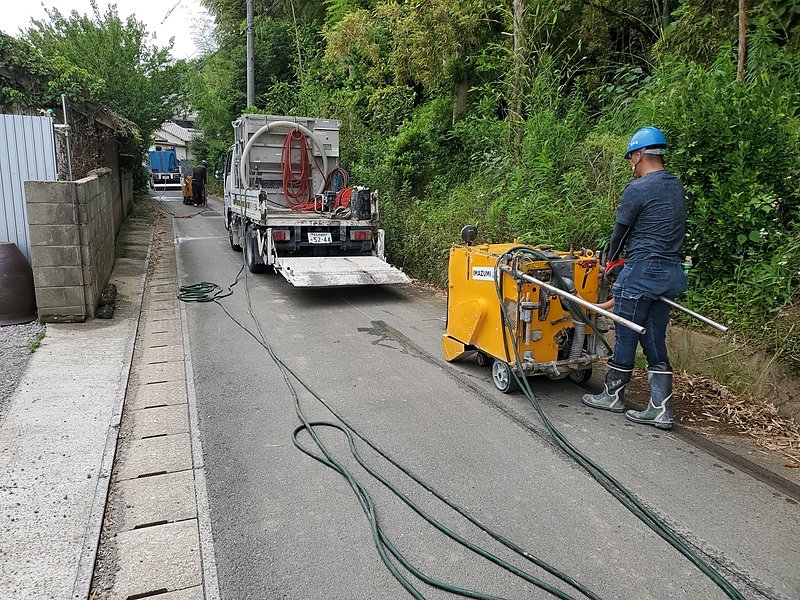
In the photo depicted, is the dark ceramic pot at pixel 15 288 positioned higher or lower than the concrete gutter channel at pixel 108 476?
higher

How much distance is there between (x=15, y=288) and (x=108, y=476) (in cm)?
421

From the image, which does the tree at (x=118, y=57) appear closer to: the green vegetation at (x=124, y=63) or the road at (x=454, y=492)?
the green vegetation at (x=124, y=63)

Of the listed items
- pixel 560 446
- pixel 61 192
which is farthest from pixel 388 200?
pixel 560 446

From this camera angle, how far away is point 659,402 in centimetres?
427

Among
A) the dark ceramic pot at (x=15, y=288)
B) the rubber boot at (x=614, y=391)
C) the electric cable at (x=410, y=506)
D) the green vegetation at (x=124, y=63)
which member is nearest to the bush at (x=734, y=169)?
the rubber boot at (x=614, y=391)

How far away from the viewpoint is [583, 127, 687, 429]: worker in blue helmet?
418 centimetres

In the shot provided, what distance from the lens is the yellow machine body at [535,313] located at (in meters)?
4.59

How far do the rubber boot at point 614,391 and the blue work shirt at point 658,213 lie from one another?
0.87 meters

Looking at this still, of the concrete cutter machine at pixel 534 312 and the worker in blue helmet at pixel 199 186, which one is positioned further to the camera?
the worker in blue helmet at pixel 199 186

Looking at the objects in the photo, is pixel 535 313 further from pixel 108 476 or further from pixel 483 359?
pixel 108 476

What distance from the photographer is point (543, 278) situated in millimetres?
4633

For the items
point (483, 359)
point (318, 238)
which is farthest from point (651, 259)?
point (318, 238)

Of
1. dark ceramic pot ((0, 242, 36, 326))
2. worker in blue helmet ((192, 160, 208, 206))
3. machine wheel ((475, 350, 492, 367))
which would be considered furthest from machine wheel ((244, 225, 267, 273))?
worker in blue helmet ((192, 160, 208, 206))

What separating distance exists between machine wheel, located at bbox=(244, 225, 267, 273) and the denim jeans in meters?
7.00
